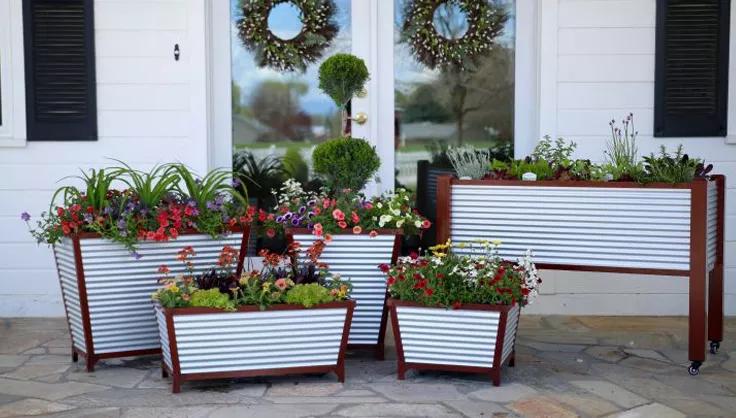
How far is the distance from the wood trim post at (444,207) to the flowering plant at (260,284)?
1.76 ft

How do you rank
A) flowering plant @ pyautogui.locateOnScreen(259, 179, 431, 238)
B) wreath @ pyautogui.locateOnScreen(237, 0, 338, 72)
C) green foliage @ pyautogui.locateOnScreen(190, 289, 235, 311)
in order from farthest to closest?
1. wreath @ pyautogui.locateOnScreen(237, 0, 338, 72)
2. flowering plant @ pyautogui.locateOnScreen(259, 179, 431, 238)
3. green foliage @ pyautogui.locateOnScreen(190, 289, 235, 311)

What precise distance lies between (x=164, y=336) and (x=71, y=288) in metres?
0.55

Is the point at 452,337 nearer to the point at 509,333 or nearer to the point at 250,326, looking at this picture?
the point at 509,333

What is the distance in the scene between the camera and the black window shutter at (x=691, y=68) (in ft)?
17.6

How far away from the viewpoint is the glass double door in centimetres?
554

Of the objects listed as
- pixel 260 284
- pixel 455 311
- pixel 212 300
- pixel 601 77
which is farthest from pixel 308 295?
pixel 601 77

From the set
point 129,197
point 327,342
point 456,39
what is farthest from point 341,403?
point 456,39

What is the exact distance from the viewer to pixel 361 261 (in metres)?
4.26

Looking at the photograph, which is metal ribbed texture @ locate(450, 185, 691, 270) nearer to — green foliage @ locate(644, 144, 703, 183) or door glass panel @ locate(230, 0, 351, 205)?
green foliage @ locate(644, 144, 703, 183)

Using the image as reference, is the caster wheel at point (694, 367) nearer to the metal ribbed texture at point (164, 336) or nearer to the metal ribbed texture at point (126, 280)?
the metal ribbed texture at point (126, 280)

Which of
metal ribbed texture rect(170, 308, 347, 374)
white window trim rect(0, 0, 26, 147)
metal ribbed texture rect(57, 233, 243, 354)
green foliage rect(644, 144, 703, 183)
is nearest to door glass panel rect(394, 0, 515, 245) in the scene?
green foliage rect(644, 144, 703, 183)

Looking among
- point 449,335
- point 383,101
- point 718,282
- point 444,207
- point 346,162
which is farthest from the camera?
point 383,101

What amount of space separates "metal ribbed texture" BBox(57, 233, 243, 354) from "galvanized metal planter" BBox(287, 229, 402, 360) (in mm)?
398

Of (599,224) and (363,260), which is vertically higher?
(599,224)
